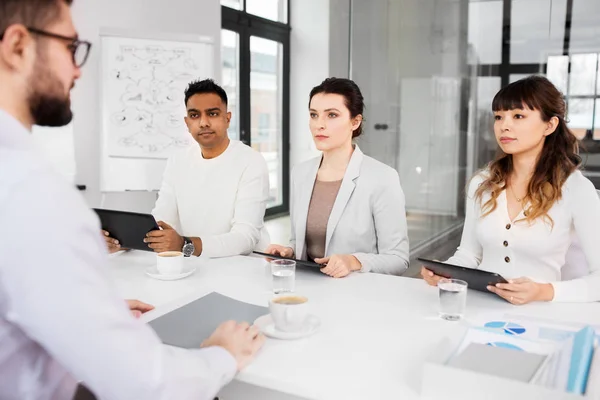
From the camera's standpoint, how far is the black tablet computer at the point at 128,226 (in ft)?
6.72

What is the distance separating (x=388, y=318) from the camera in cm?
147

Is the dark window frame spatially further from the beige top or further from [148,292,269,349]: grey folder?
[148,292,269,349]: grey folder

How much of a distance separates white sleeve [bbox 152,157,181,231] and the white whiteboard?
1.04 m

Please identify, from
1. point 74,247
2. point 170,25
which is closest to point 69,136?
point 170,25

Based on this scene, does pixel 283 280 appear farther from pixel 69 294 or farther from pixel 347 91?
pixel 347 91

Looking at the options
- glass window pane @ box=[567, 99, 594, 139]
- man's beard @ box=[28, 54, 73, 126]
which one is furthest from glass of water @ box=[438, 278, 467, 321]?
glass window pane @ box=[567, 99, 594, 139]

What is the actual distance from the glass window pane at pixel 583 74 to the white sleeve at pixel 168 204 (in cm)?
297

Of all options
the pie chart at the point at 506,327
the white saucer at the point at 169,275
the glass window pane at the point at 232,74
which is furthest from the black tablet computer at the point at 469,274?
the glass window pane at the point at 232,74

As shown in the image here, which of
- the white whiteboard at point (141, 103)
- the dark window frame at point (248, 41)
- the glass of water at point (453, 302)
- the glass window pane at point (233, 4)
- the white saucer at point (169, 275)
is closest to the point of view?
the glass of water at point (453, 302)

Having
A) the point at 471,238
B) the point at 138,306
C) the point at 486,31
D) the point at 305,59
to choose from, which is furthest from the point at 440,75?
the point at 138,306

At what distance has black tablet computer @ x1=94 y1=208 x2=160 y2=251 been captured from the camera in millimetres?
2049

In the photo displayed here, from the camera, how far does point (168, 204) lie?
2939 mm

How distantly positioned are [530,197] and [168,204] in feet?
5.68

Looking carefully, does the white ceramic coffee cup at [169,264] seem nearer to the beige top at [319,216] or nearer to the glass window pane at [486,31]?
the beige top at [319,216]
